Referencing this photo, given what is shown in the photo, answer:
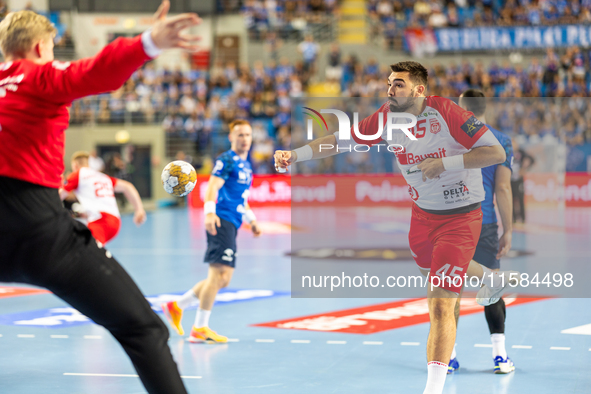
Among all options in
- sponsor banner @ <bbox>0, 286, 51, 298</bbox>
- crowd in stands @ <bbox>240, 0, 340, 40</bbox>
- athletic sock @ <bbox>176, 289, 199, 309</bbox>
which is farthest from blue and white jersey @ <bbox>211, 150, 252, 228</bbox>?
crowd in stands @ <bbox>240, 0, 340, 40</bbox>

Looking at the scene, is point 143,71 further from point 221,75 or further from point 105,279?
point 105,279

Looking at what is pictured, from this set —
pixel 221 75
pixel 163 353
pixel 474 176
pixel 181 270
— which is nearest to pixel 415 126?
pixel 474 176

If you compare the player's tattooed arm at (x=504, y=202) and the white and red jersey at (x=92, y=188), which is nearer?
the white and red jersey at (x=92, y=188)

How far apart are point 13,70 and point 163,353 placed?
157 centimetres

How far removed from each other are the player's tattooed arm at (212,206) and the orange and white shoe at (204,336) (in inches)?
40.4

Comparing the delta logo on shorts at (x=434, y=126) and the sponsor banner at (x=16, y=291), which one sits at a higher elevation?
the delta logo on shorts at (x=434, y=126)

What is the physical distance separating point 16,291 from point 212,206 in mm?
4688

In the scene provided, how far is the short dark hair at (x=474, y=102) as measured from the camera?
20.5ft

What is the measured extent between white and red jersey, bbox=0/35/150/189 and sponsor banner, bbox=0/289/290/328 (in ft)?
16.9

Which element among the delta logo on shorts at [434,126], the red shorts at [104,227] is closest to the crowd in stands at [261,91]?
the delta logo on shorts at [434,126]

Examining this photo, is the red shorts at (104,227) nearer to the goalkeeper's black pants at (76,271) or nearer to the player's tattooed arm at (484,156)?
the goalkeeper's black pants at (76,271)

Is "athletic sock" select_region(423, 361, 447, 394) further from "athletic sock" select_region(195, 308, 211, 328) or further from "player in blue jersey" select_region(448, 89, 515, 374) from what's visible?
"athletic sock" select_region(195, 308, 211, 328)

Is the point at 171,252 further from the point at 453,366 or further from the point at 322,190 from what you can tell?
the point at 322,190

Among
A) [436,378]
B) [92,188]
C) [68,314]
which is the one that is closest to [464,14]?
[68,314]
